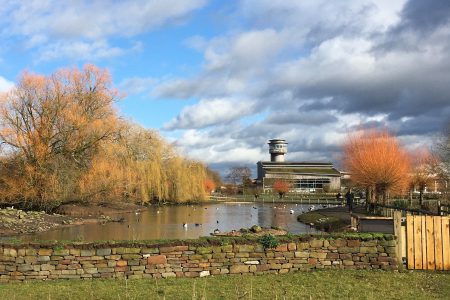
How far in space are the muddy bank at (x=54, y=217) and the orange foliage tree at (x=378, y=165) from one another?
20.9 metres

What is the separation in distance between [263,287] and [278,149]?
136170mm

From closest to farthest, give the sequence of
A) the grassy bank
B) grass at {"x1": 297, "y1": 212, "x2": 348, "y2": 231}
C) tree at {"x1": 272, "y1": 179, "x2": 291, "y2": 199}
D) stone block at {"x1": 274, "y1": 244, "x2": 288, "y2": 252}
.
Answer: stone block at {"x1": 274, "y1": 244, "x2": 288, "y2": 252}, the grassy bank, grass at {"x1": 297, "y1": 212, "x2": 348, "y2": 231}, tree at {"x1": 272, "y1": 179, "x2": 291, "y2": 199}

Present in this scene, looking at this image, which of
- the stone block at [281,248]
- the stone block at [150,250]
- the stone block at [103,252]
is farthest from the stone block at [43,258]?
the stone block at [281,248]

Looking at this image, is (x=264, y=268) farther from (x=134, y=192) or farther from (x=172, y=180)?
(x=172, y=180)

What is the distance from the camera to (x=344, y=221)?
32312mm

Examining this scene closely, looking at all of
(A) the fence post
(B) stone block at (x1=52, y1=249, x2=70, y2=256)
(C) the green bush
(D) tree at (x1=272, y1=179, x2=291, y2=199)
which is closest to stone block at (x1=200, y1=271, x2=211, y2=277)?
(C) the green bush

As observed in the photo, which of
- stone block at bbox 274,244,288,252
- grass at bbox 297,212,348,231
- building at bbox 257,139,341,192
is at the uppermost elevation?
building at bbox 257,139,341,192

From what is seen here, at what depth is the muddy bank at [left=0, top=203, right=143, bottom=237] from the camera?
102 feet

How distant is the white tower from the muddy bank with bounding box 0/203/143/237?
96.9m

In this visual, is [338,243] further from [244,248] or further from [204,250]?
[204,250]

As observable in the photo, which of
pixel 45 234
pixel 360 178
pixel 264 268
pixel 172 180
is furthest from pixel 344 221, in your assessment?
pixel 172 180

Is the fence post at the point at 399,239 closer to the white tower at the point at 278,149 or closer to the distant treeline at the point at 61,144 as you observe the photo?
the distant treeline at the point at 61,144

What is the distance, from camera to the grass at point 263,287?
8.73m

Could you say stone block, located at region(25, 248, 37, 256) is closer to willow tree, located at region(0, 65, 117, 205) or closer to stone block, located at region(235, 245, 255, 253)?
stone block, located at region(235, 245, 255, 253)
